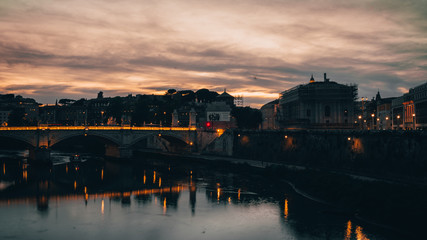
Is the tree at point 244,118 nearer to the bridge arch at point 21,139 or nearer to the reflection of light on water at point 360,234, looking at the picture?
the bridge arch at point 21,139

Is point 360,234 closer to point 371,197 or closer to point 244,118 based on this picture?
point 371,197

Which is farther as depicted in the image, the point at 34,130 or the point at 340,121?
the point at 340,121

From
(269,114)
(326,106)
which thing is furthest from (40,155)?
(269,114)

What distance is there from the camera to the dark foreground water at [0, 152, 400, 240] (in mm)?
29359

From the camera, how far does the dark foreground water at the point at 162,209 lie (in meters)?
29.4

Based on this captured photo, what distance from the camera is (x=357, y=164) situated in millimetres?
46594

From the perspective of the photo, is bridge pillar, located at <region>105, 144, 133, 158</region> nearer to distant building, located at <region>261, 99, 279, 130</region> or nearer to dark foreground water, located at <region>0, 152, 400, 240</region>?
dark foreground water, located at <region>0, 152, 400, 240</region>

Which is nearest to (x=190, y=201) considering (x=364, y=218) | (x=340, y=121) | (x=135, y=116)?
(x=364, y=218)

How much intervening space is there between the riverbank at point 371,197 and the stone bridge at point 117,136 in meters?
35.1

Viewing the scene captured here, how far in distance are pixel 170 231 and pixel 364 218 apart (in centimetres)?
1505

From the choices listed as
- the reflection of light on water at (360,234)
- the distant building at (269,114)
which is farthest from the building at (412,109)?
the distant building at (269,114)

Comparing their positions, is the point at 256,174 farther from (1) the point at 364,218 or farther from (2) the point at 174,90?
(2) the point at 174,90

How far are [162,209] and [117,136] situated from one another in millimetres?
38348

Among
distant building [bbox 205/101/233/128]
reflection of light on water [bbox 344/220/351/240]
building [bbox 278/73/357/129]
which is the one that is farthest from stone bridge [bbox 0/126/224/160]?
reflection of light on water [bbox 344/220/351/240]
